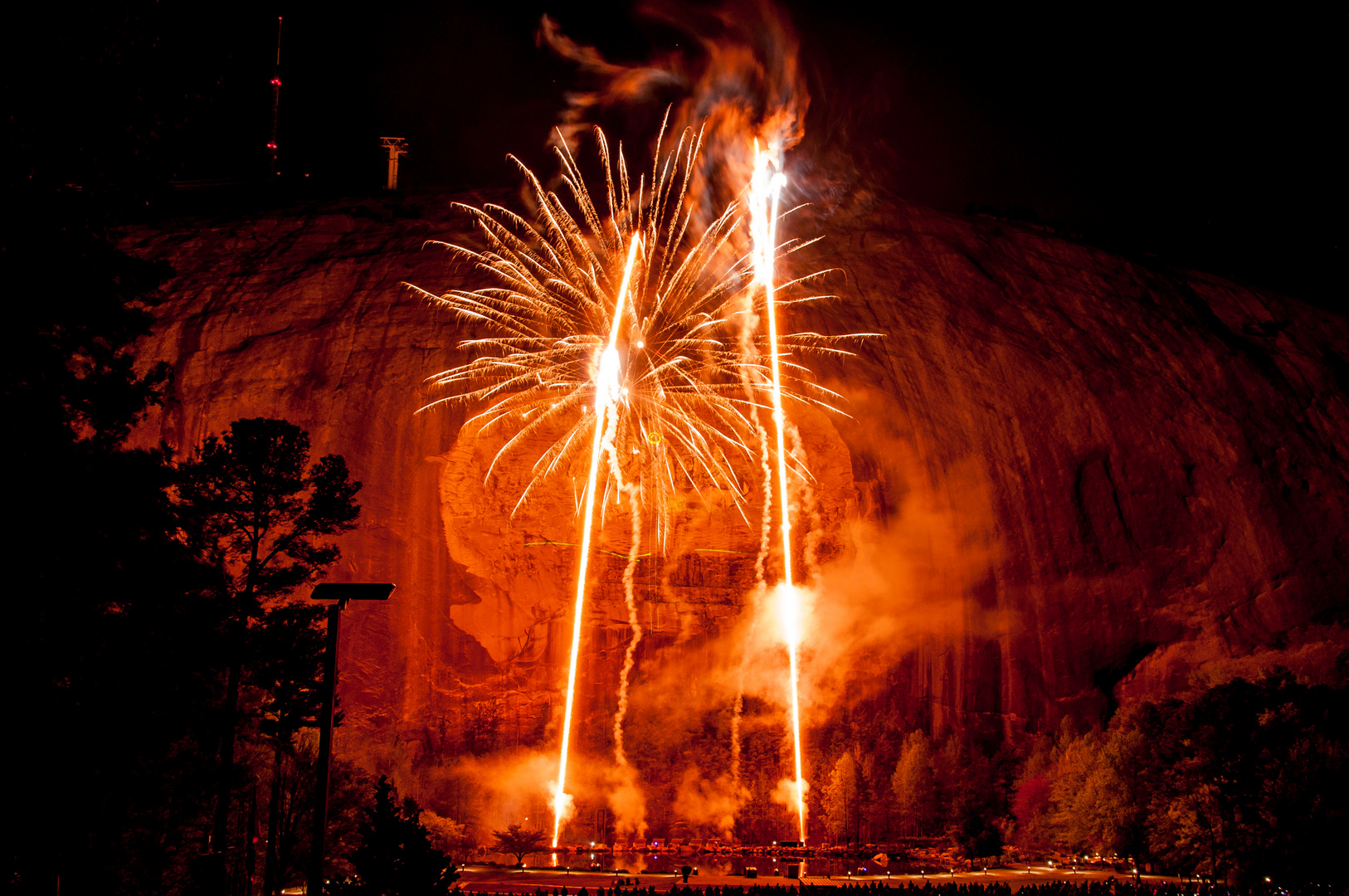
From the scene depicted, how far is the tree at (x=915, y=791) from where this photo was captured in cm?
4016

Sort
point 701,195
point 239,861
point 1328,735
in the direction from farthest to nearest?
point 701,195 < point 1328,735 < point 239,861

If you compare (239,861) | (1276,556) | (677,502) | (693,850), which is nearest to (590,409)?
(677,502)

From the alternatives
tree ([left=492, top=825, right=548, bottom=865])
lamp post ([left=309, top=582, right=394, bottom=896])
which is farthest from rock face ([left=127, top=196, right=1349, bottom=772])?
lamp post ([left=309, top=582, right=394, bottom=896])

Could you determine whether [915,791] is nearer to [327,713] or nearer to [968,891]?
[968,891]

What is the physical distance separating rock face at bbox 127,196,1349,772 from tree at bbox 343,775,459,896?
32.1 metres

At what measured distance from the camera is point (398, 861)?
997cm

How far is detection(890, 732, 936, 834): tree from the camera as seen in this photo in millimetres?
40156

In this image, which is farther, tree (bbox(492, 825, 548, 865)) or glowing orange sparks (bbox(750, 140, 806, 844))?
tree (bbox(492, 825, 548, 865))

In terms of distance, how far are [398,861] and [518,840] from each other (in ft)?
101

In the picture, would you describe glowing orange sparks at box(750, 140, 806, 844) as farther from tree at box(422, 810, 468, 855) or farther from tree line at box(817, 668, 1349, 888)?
tree at box(422, 810, 468, 855)

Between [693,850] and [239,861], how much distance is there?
759 inches

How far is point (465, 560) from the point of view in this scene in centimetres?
4353

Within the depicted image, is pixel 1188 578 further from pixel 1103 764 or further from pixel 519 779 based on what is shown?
pixel 519 779

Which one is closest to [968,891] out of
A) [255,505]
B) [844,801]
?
[844,801]
